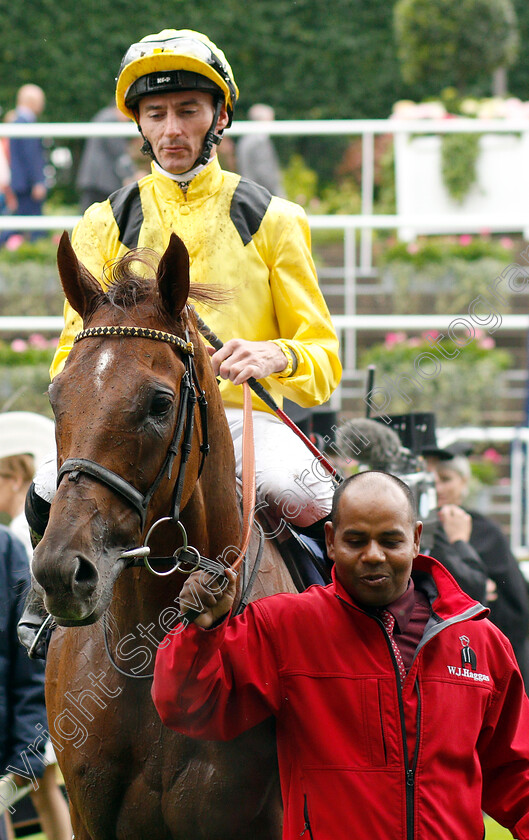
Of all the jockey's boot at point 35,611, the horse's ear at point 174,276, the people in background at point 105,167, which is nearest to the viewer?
the horse's ear at point 174,276

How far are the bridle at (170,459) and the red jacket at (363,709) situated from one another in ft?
0.78

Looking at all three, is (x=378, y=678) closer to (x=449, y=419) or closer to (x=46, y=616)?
(x=46, y=616)

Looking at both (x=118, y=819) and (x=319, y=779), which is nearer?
(x=319, y=779)

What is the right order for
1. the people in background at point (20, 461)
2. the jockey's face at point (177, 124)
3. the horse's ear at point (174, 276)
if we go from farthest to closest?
the people in background at point (20, 461) → the jockey's face at point (177, 124) → the horse's ear at point (174, 276)

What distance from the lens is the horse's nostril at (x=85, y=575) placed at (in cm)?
208

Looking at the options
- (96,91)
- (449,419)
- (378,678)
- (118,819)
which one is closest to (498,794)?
(378,678)

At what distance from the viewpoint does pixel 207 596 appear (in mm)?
2205

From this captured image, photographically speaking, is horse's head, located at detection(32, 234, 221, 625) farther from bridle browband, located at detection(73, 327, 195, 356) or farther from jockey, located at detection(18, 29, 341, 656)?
jockey, located at detection(18, 29, 341, 656)

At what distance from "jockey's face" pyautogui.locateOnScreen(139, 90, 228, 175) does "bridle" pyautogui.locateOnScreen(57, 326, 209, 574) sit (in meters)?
0.86

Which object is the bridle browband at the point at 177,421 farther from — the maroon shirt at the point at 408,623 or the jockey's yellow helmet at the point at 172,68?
the jockey's yellow helmet at the point at 172,68

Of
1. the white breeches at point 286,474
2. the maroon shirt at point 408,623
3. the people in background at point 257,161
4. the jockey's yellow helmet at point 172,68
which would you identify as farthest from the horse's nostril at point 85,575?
the people in background at point 257,161

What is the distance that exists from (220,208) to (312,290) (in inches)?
14.9

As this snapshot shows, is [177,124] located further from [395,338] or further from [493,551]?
[395,338]

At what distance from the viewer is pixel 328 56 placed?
19.2m
